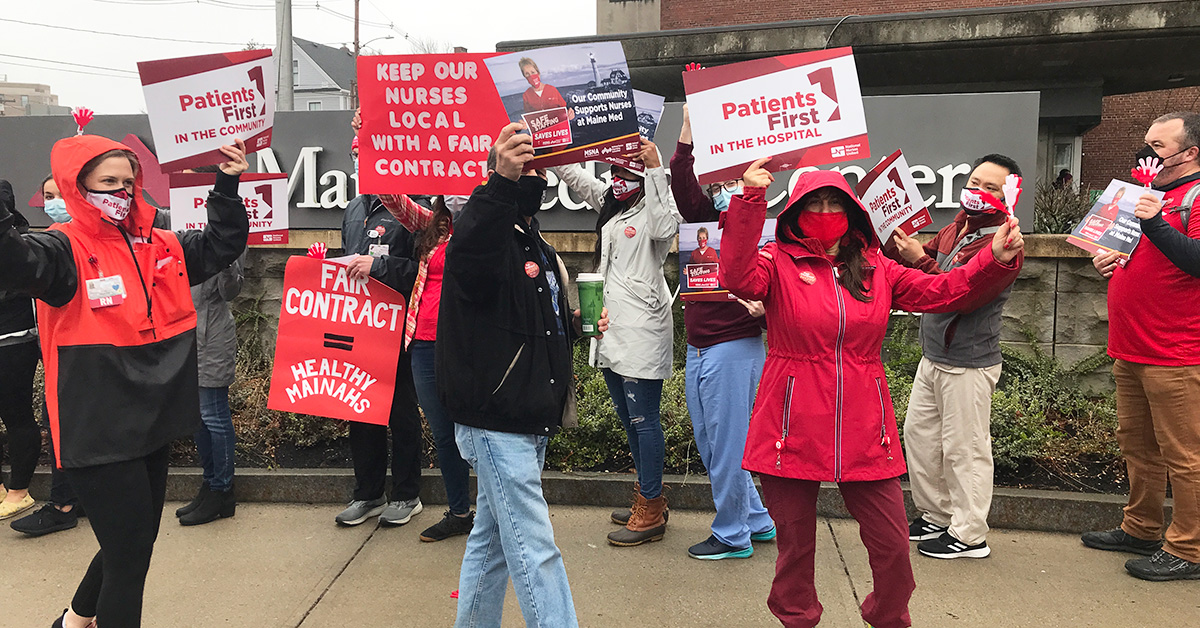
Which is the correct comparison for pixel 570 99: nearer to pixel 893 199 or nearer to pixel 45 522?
pixel 893 199

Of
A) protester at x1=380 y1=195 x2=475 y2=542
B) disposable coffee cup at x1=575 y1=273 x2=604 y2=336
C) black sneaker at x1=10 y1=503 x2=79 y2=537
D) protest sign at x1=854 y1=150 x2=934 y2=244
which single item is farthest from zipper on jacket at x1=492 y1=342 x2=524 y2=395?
black sneaker at x1=10 y1=503 x2=79 y2=537

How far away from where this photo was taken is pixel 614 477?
5.04 metres

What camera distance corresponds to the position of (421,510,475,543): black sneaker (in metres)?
4.49

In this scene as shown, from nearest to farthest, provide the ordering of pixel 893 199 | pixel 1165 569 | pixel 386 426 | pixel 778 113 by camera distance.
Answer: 1. pixel 778 113
2. pixel 893 199
3. pixel 1165 569
4. pixel 386 426

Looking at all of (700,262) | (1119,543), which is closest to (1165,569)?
(1119,543)

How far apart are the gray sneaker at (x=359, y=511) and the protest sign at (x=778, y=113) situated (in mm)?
2792

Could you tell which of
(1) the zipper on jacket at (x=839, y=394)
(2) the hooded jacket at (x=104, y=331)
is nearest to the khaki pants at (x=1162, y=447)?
(1) the zipper on jacket at (x=839, y=394)

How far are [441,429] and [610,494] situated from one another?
46.1 inches

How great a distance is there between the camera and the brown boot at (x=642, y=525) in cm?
440

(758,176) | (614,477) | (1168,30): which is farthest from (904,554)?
(1168,30)

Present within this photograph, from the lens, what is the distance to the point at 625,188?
425 centimetres

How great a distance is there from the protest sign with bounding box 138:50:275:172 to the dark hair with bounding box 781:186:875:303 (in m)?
2.31

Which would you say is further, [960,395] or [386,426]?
[386,426]

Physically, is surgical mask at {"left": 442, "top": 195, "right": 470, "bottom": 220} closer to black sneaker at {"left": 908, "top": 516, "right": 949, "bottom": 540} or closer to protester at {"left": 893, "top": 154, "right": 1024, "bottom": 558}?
protester at {"left": 893, "top": 154, "right": 1024, "bottom": 558}
